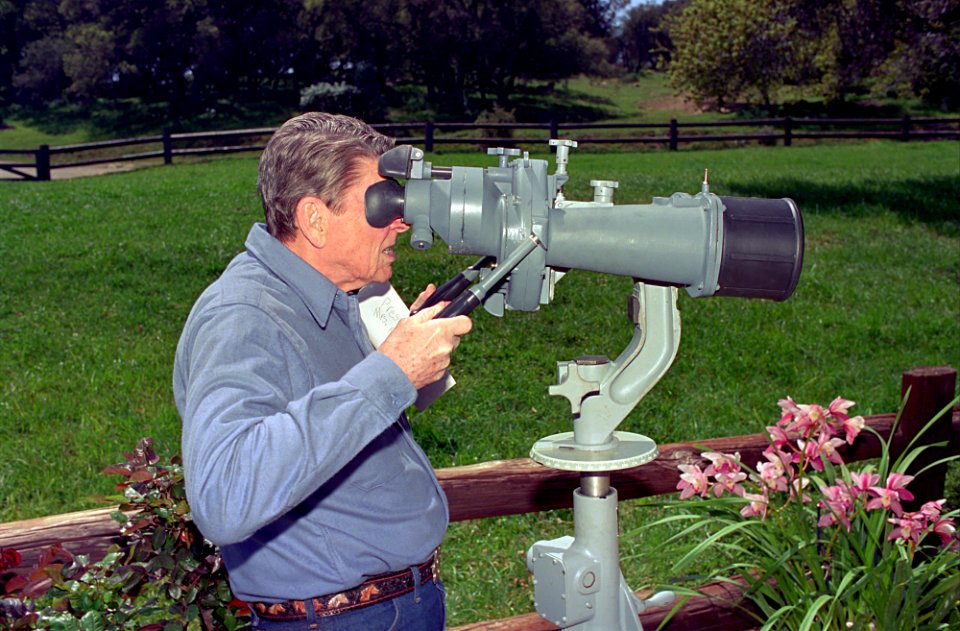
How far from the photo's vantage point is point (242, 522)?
181 centimetres

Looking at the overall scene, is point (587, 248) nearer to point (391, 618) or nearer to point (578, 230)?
point (578, 230)

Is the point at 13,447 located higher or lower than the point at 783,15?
lower

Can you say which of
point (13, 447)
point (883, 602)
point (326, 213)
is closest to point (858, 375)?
point (883, 602)

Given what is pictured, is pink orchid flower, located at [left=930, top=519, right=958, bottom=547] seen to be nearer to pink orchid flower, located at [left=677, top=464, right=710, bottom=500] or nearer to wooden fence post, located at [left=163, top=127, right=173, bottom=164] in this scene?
pink orchid flower, located at [left=677, top=464, right=710, bottom=500]

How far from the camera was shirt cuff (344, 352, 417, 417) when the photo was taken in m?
1.89

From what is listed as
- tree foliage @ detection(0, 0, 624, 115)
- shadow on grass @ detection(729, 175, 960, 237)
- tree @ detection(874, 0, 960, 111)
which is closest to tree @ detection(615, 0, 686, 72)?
tree foliage @ detection(0, 0, 624, 115)

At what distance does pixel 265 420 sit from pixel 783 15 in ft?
57.6

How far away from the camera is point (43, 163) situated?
70.7ft

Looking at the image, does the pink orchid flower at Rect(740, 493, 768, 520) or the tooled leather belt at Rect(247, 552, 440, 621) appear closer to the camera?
the tooled leather belt at Rect(247, 552, 440, 621)

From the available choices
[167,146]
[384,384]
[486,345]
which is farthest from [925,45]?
[384,384]

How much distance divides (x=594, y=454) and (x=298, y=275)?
74 cm

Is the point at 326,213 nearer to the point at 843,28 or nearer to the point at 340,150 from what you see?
the point at 340,150

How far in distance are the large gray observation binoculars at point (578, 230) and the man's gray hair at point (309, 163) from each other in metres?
0.08

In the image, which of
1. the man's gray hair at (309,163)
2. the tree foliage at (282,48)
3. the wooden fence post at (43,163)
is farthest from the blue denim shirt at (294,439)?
the tree foliage at (282,48)
